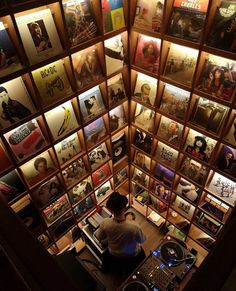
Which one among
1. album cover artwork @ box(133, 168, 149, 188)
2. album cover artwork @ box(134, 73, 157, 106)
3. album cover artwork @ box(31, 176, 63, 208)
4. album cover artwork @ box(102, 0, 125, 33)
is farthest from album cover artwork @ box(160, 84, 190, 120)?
album cover artwork @ box(31, 176, 63, 208)

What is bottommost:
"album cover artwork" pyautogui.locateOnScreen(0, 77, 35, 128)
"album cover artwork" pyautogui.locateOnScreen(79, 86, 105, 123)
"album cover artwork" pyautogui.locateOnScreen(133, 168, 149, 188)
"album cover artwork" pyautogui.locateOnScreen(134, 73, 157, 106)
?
"album cover artwork" pyautogui.locateOnScreen(0, 77, 35, 128)

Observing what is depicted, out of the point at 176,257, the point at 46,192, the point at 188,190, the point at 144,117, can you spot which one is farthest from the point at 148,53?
the point at 176,257

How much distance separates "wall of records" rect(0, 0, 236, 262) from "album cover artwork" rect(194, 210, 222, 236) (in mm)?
11

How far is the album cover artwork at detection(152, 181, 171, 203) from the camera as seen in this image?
9.75ft

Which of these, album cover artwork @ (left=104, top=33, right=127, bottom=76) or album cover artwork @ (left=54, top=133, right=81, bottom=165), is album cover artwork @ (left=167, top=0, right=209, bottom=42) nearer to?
album cover artwork @ (left=104, top=33, right=127, bottom=76)

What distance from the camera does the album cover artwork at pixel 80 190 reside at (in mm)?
2729

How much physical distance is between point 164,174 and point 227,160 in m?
0.80

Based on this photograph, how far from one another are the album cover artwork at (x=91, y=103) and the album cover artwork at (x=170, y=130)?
1.92 feet

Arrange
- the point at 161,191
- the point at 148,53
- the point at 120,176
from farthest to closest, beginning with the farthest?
the point at 120,176, the point at 161,191, the point at 148,53

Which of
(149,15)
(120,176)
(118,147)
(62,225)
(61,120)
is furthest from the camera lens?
(120,176)

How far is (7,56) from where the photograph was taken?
1.62 metres

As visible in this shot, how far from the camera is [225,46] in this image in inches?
67.8

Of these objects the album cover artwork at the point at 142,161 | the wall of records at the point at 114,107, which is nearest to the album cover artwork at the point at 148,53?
the wall of records at the point at 114,107

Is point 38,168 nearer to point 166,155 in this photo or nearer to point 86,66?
point 86,66
